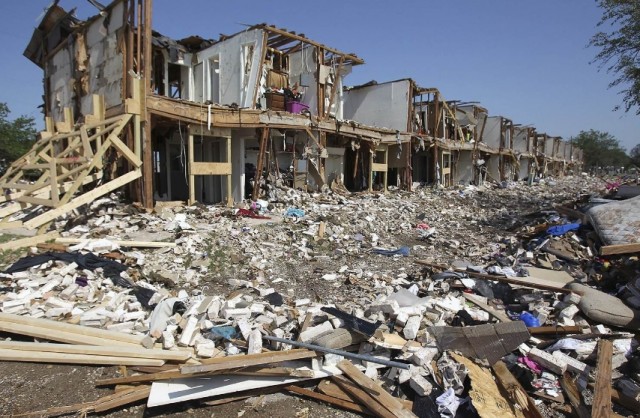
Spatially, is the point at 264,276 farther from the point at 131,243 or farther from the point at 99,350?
the point at 99,350

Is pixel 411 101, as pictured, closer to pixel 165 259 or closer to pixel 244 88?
pixel 244 88

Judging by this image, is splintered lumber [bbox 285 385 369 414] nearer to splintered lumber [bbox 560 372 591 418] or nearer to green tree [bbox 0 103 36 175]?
splintered lumber [bbox 560 372 591 418]

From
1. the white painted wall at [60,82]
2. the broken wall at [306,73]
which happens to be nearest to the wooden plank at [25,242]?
the white painted wall at [60,82]

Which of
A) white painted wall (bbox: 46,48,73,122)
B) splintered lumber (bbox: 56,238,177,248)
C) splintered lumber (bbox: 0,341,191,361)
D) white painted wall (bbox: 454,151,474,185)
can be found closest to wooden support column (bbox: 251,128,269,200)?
splintered lumber (bbox: 56,238,177,248)

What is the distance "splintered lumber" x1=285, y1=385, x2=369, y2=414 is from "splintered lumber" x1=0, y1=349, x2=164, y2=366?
133 centimetres

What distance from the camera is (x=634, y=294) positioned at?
14.6 feet

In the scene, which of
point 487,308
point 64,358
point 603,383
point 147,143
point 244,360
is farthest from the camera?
point 147,143

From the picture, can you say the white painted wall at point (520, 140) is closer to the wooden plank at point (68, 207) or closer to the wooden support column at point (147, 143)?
the wooden support column at point (147, 143)

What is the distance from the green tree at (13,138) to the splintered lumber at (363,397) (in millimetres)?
23907

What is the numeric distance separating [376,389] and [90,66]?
1234 centimetres

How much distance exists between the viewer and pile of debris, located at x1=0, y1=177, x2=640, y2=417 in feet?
9.71

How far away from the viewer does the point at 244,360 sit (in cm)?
305

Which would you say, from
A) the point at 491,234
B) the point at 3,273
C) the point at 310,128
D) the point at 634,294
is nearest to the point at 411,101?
the point at 310,128

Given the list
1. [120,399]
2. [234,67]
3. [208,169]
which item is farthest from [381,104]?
[120,399]
